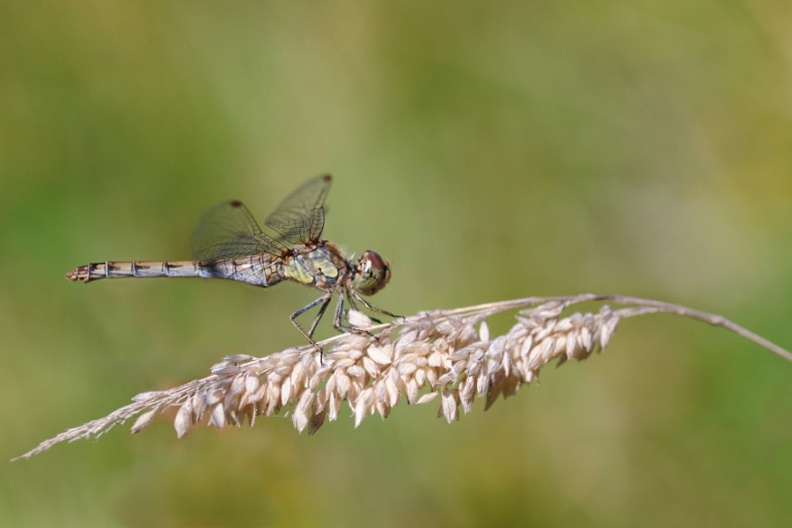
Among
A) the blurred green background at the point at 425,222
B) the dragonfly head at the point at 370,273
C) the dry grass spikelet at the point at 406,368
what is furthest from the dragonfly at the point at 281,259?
the dry grass spikelet at the point at 406,368

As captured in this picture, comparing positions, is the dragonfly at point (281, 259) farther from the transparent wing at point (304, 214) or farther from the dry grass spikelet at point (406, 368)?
the dry grass spikelet at point (406, 368)

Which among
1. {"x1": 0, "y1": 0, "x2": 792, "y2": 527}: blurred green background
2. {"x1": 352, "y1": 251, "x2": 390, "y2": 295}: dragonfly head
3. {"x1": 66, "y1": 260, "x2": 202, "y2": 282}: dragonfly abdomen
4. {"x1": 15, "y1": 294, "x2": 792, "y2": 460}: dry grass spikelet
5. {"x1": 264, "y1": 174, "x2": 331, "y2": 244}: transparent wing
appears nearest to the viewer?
{"x1": 15, "y1": 294, "x2": 792, "y2": 460}: dry grass spikelet

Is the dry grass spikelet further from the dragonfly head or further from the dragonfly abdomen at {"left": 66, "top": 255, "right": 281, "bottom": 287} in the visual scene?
the dragonfly abdomen at {"left": 66, "top": 255, "right": 281, "bottom": 287}

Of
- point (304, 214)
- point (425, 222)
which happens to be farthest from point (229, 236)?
point (425, 222)

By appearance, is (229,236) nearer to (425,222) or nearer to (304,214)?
(304,214)

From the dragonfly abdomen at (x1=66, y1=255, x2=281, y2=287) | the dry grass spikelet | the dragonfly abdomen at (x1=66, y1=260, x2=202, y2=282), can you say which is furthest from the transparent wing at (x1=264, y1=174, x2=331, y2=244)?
the dry grass spikelet

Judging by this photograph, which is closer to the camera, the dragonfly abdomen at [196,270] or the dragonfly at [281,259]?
the dragonfly at [281,259]

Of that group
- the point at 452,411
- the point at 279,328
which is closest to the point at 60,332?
the point at 279,328

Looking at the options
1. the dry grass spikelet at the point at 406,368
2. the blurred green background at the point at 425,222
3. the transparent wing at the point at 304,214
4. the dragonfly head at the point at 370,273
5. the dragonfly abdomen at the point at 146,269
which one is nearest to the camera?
the dry grass spikelet at the point at 406,368
